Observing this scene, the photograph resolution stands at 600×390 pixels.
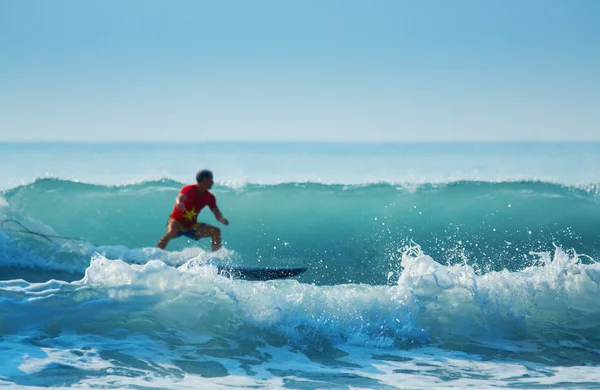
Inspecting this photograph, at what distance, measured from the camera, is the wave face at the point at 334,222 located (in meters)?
11.3

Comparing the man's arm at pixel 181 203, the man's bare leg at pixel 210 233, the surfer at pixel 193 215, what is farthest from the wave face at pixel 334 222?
the man's arm at pixel 181 203

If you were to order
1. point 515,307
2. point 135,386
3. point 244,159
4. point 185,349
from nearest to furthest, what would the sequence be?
point 135,386
point 185,349
point 515,307
point 244,159

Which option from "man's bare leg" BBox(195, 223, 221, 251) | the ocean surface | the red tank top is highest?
the red tank top

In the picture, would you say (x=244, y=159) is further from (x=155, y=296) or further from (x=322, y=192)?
(x=155, y=296)

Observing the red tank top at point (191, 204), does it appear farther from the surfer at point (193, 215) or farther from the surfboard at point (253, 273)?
the surfboard at point (253, 273)

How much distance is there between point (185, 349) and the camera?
6574 mm

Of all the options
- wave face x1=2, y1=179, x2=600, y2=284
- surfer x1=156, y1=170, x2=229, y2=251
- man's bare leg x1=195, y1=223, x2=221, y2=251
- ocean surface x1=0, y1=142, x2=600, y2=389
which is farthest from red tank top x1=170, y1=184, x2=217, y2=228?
wave face x1=2, y1=179, x2=600, y2=284

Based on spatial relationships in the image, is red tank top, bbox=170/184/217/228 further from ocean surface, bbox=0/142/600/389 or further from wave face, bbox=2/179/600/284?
wave face, bbox=2/179/600/284

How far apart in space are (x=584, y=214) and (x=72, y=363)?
12.2 m

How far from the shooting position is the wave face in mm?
11289

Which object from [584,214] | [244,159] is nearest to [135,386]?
[584,214]

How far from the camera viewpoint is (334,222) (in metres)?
14.4

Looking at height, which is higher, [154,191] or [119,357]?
[154,191]

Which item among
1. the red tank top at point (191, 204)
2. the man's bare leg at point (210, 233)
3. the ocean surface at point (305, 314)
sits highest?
the red tank top at point (191, 204)
